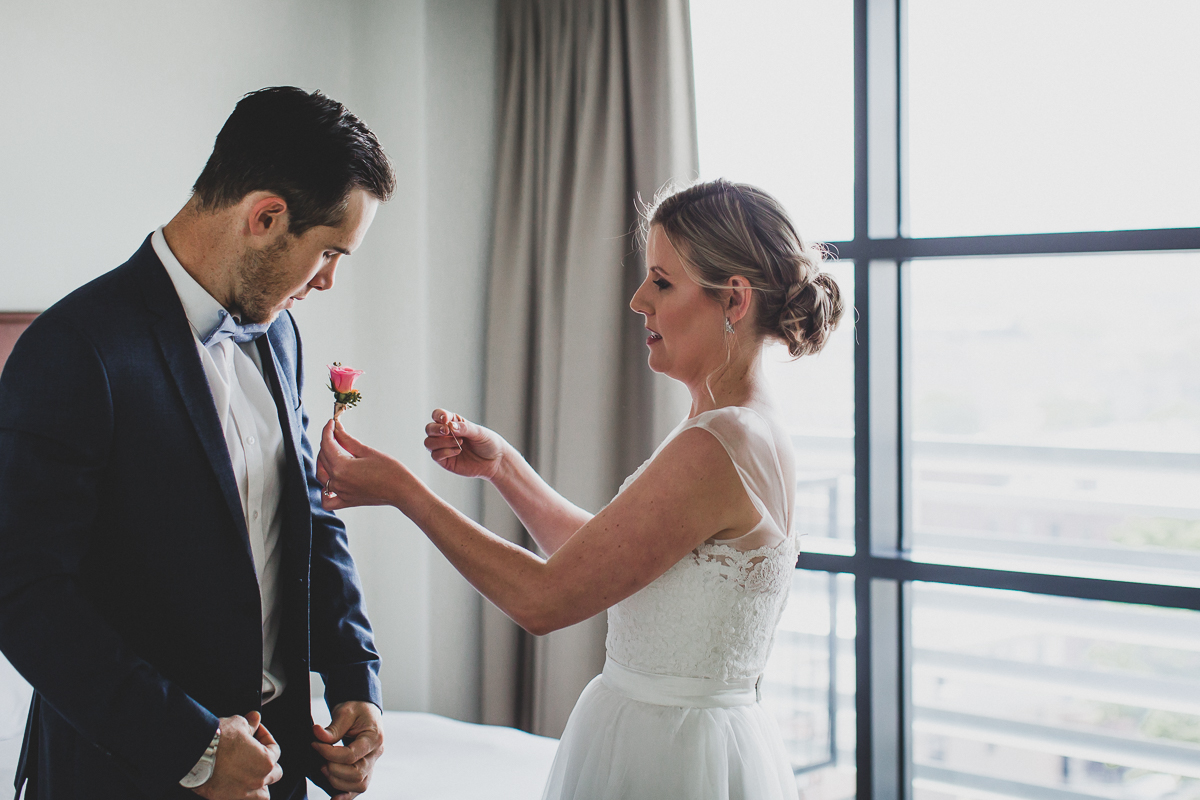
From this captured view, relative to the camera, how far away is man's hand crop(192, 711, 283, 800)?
1073 mm

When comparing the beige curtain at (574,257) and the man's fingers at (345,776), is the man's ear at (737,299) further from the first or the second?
the beige curtain at (574,257)

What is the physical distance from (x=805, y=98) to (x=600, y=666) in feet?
6.62

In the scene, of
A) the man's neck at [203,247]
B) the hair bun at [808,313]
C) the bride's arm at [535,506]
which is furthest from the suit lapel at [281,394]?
the hair bun at [808,313]

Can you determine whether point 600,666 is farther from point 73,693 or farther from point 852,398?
point 73,693

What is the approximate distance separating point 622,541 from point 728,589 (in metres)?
0.23

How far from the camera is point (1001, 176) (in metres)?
2.65

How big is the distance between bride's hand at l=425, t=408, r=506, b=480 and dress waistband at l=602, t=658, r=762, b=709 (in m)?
0.52

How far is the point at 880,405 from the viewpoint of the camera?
2.61m

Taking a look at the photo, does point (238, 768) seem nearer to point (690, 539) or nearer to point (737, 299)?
point (690, 539)

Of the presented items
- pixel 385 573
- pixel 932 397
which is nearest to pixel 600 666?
pixel 385 573

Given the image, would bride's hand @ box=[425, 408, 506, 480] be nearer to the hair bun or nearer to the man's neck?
the man's neck

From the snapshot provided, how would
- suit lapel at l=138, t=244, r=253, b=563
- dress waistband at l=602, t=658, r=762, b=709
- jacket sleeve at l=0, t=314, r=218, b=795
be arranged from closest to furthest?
jacket sleeve at l=0, t=314, r=218, b=795 < suit lapel at l=138, t=244, r=253, b=563 < dress waistband at l=602, t=658, r=762, b=709

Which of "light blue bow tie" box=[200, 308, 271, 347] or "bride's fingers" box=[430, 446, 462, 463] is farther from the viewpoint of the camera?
"bride's fingers" box=[430, 446, 462, 463]

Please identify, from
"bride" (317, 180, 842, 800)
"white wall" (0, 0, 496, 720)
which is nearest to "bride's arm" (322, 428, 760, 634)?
"bride" (317, 180, 842, 800)
